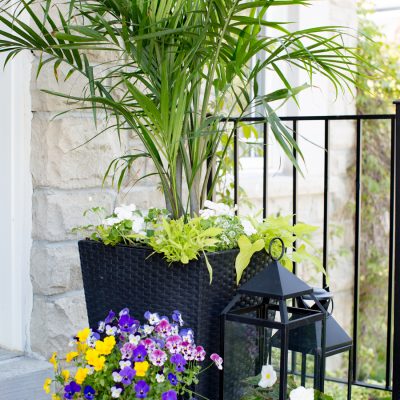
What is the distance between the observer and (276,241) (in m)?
2.07

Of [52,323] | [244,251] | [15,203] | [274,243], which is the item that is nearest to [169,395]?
[244,251]

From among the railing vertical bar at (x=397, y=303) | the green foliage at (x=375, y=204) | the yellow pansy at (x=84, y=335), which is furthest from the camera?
the green foliage at (x=375, y=204)

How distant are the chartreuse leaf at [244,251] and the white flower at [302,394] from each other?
0.32 meters

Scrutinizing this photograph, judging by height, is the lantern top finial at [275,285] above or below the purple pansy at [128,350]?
above

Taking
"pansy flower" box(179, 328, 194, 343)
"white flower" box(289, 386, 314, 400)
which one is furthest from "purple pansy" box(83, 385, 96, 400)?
"white flower" box(289, 386, 314, 400)

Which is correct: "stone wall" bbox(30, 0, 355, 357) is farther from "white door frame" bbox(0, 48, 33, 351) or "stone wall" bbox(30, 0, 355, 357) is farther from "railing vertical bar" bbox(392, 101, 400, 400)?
"railing vertical bar" bbox(392, 101, 400, 400)

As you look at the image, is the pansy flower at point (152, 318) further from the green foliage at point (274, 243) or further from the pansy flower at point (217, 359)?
the green foliage at point (274, 243)

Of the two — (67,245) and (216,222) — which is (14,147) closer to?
(67,245)

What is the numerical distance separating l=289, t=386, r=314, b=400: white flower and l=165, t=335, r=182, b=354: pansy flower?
276 mm

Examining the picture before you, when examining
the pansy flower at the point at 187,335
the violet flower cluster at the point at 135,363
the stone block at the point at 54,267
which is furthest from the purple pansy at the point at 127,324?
the stone block at the point at 54,267

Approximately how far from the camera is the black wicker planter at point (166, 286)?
190 centimetres

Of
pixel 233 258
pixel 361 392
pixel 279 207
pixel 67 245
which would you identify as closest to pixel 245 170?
pixel 279 207

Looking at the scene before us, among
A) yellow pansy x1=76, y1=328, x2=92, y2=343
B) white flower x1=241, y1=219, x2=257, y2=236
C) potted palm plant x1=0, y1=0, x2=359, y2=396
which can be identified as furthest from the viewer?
white flower x1=241, y1=219, x2=257, y2=236

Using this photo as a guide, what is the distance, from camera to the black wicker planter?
1897 millimetres
